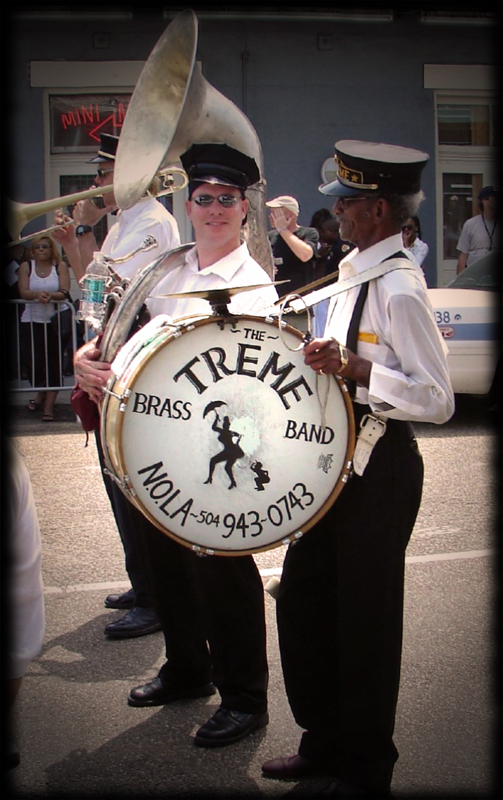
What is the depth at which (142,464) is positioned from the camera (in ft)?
9.01

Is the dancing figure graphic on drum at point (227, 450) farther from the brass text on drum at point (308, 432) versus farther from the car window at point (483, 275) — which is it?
the car window at point (483, 275)

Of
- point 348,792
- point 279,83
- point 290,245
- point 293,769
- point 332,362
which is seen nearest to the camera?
point 332,362

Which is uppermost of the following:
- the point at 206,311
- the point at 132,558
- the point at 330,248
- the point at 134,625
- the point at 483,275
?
the point at 330,248

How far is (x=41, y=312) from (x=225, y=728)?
7570 mm

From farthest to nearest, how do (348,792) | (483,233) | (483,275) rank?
(483,233)
(483,275)
(348,792)

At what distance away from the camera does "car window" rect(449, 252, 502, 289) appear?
9.30 m

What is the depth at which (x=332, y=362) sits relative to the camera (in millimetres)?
2602

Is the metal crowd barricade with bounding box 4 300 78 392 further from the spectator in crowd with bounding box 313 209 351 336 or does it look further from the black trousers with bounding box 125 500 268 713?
the black trousers with bounding box 125 500 268 713

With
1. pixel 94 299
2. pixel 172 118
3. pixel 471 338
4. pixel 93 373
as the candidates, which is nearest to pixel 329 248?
pixel 471 338

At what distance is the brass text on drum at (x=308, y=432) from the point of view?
8.98 feet

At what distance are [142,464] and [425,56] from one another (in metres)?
11.0

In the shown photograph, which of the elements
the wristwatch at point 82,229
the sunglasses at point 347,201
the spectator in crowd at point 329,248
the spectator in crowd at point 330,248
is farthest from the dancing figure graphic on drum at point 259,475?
the spectator in crowd at point 330,248

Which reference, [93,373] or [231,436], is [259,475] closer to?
[231,436]

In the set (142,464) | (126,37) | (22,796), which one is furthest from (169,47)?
(126,37)
